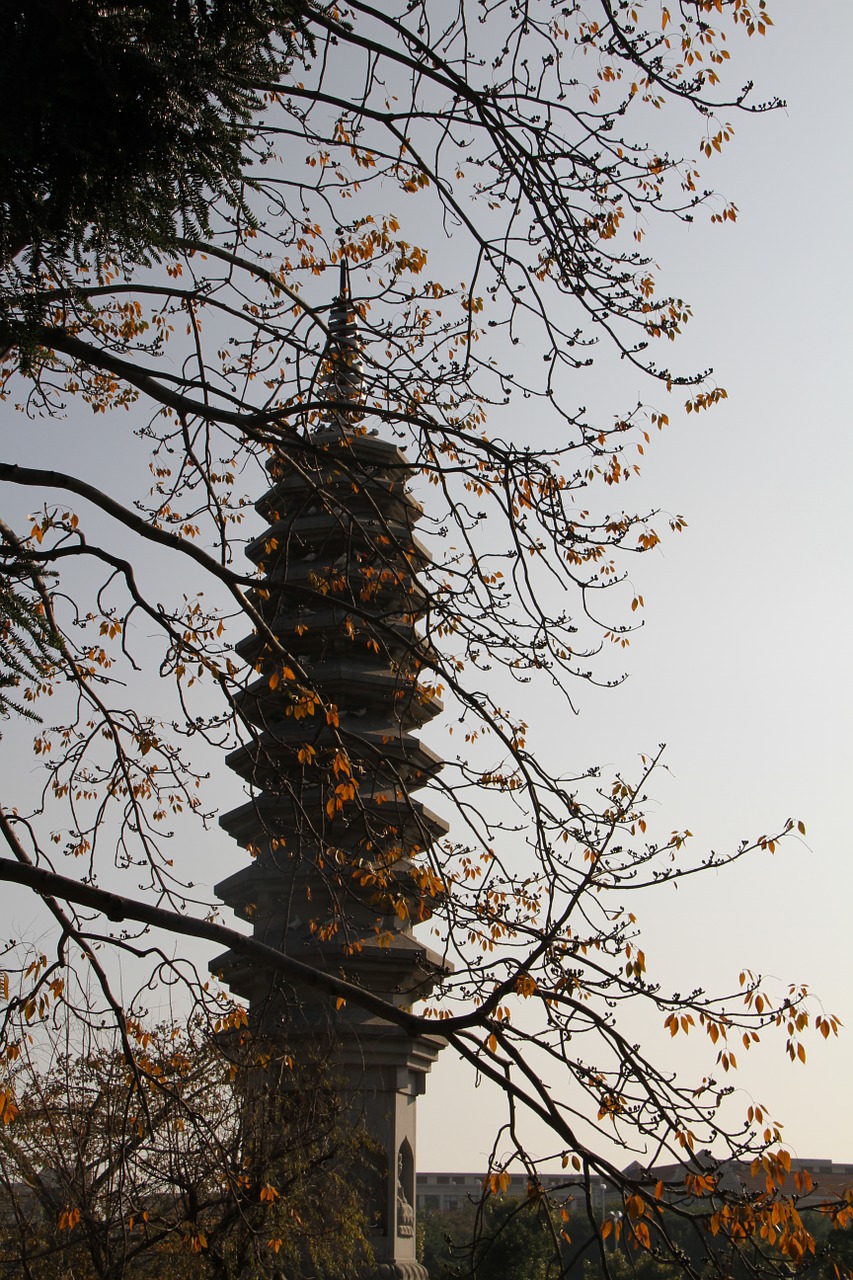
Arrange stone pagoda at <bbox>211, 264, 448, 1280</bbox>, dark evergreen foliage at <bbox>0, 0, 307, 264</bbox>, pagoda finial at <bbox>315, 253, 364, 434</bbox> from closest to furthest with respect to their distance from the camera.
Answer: dark evergreen foliage at <bbox>0, 0, 307, 264</bbox>
pagoda finial at <bbox>315, 253, 364, 434</bbox>
stone pagoda at <bbox>211, 264, 448, 1280</bbox>

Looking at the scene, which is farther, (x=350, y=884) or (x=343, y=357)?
(x=350, y=884)

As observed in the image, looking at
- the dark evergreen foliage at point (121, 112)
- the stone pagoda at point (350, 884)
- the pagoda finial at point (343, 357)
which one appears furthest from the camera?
the stone pagoda at point (350, 884)

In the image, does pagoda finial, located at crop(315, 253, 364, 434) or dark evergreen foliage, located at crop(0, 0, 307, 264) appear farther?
pagoda finial, located at crop(315, 253, 364, 434)

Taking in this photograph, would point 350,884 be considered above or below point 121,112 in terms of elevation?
below

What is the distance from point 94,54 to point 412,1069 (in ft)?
38.7

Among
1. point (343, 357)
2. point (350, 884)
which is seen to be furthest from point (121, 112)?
point (350, 884)

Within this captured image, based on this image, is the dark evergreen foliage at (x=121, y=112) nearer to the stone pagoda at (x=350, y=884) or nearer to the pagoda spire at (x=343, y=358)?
the pagoda spire at (x=343, y=358)

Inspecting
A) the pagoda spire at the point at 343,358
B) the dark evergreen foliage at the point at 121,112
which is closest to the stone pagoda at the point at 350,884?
the pagoda spire at the point at 343,358

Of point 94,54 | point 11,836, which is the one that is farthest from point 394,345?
point 11,836

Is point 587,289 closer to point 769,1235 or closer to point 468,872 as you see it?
point 468,872

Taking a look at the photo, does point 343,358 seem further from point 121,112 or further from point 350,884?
point 350,884

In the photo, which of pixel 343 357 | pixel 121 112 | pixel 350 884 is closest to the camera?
pixel 121 112

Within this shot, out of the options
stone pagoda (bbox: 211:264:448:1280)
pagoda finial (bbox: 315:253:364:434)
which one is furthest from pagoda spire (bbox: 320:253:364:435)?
stone pagoda (bbox: 211:264:448:1280)

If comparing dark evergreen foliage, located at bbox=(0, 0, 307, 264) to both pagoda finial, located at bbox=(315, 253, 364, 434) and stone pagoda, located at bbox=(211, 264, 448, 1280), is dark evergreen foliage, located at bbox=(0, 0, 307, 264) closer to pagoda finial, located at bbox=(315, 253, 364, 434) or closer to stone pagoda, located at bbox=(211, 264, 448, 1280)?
pagoda finial, located at bbox=(315, 253, 364, 434)
